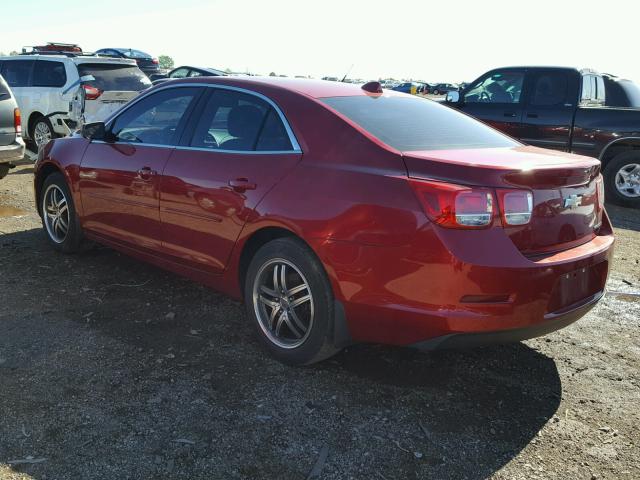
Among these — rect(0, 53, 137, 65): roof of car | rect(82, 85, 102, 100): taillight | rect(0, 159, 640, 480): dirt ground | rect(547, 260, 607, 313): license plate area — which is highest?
rect(0, 53, 137, 65): roof of car

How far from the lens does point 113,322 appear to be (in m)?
3.97

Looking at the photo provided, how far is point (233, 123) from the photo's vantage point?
3805 mm

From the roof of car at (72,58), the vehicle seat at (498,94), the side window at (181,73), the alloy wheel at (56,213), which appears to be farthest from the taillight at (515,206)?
the side window at (181,73)

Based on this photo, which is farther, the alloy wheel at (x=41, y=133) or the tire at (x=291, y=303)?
the alloy wheel at (x=41, y=133)

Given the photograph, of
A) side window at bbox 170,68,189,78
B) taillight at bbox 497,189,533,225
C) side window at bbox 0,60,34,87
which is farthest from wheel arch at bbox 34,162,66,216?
side window at bbox 170,68,189,78

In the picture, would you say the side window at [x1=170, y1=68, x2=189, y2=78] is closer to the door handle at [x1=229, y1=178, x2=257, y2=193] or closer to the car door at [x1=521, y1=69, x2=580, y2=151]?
the car door at [x1=521, y1=69, x2=580, y2=151]

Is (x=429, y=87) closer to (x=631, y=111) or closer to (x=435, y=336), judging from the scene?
(x=631, y=111)

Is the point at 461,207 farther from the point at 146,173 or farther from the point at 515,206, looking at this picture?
the point at 146,173

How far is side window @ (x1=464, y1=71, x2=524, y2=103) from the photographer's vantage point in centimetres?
938

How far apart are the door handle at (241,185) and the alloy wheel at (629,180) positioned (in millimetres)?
7004

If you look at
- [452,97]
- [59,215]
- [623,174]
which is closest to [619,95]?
[623,174]

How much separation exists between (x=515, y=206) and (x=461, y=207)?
0.90 ft

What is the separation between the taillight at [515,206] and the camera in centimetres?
278

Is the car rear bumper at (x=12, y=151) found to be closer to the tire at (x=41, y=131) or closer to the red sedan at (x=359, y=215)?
the tire at (x=41, y=131)
